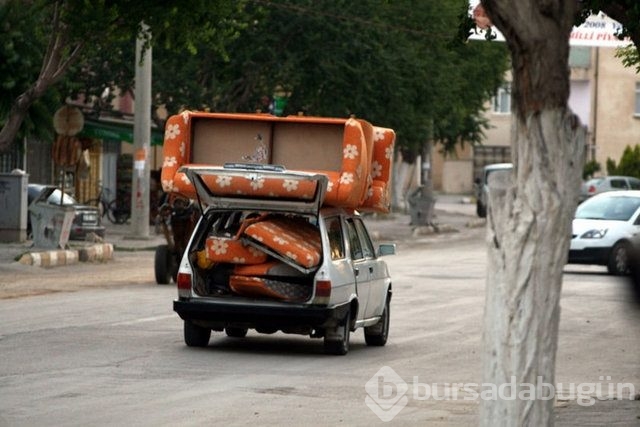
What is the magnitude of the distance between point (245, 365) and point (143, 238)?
23169 millimetres

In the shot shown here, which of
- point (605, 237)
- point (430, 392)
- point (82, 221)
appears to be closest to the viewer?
point (430, 392)

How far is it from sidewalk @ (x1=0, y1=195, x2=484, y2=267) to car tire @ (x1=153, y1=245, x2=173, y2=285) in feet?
14.0

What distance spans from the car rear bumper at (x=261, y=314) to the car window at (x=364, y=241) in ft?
5.38

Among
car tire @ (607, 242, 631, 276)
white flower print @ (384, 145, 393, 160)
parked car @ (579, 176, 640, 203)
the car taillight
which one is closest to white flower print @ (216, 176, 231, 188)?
the car taillight

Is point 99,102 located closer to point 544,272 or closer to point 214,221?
point 214,221

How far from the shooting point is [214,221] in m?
15.7

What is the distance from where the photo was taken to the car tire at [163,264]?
24.4m

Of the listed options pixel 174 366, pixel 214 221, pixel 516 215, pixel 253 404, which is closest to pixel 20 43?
pixel 214 221

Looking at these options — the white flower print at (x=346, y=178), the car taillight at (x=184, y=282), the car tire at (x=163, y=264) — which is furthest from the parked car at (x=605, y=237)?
the car taillight at (x=184, y=282)

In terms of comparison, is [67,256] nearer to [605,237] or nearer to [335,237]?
[605,237]

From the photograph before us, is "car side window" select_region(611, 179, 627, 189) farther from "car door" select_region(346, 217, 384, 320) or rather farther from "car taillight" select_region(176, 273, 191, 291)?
"car taillight" select_region(176, 273, 191, 291)

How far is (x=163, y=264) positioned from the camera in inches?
964

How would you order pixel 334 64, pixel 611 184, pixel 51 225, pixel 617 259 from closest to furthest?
pixel 617 259 → pixel 51 225 → pixel 334 64 → pixel 611 184

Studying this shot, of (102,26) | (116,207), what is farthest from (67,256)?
(116,207)
